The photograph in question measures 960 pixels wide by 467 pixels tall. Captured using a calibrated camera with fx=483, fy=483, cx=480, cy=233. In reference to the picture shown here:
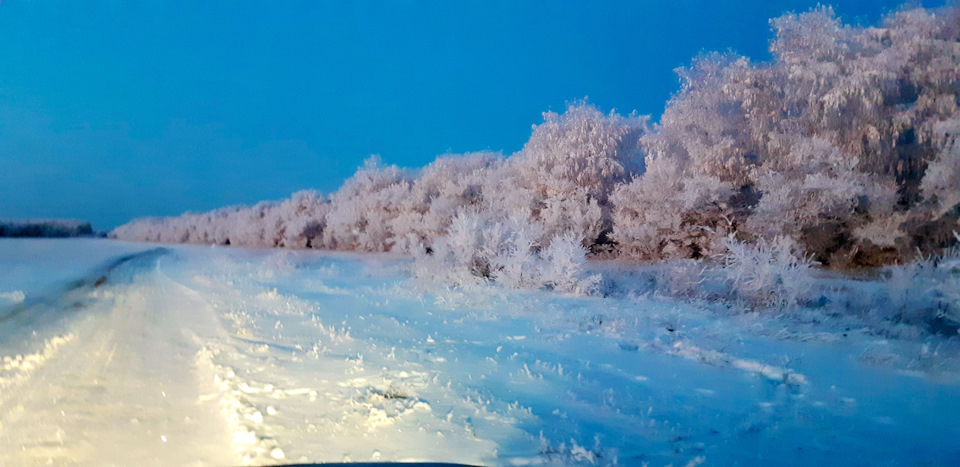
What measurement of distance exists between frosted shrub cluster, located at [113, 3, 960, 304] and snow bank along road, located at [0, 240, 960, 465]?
235cm

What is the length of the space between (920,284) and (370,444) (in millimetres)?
7601

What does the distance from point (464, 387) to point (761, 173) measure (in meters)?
11.2

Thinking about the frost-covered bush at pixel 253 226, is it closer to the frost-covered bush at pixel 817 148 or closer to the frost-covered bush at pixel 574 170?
the frost-covered bush at pixel 574 170

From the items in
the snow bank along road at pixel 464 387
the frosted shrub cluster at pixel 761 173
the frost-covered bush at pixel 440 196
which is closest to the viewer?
the snow bank along road at pixel 464 387

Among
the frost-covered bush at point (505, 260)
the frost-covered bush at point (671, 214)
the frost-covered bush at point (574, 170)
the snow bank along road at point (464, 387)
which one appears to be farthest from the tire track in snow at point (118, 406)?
the frost-covered bush at point (671, 214)

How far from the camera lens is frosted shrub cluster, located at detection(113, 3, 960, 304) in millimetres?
9641

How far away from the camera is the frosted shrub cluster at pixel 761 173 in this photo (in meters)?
9.64

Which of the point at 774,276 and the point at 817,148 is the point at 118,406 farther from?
the point at 817,148

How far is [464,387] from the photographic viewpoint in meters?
3.87

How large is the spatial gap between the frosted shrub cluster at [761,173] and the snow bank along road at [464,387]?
2.35 meters

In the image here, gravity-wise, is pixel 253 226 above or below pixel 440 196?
below

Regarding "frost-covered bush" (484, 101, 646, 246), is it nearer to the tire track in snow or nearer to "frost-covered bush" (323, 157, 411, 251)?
"frost-covered bush" (323, 157, 411, 251)

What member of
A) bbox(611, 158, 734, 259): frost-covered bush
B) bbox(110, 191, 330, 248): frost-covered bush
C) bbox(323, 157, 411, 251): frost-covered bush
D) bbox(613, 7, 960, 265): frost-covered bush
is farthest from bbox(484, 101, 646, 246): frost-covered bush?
bbox(110, 191, 330, 248): frost-covered bush

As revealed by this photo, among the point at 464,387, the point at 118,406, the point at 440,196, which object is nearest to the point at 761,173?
the point at 440,196
